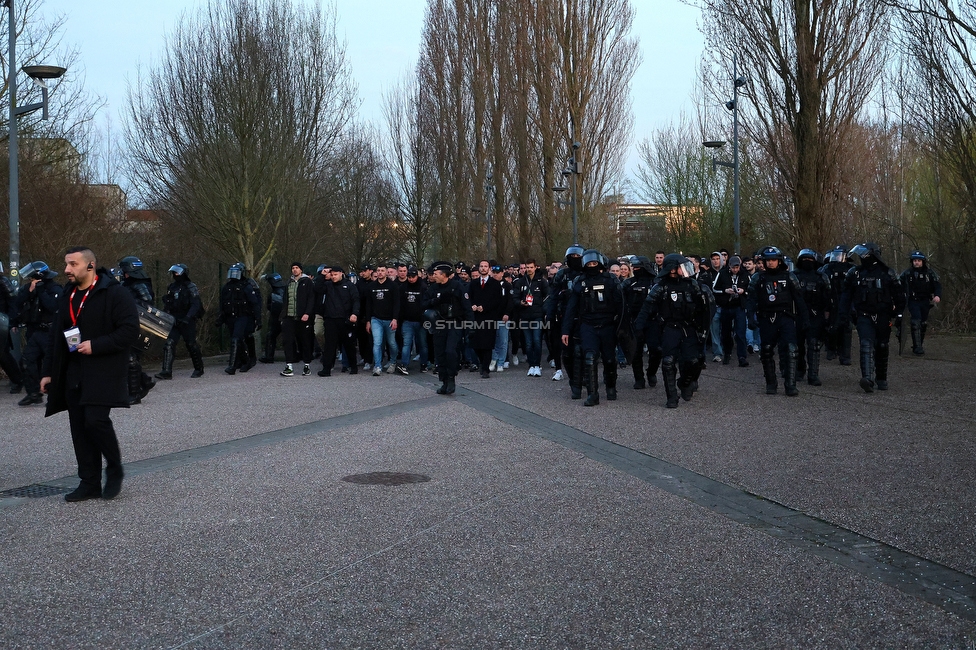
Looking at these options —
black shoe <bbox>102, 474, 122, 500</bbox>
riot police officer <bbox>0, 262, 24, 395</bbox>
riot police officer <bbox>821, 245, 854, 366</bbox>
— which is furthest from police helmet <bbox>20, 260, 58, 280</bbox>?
riot police officer <bbox>821, 245, 854, 366</bbox>

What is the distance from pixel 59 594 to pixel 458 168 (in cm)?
3964

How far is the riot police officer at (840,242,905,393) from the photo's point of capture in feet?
45.7

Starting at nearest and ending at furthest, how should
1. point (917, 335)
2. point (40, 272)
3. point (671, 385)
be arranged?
point (671, 385)
point (40, 272)
point (917, 335)

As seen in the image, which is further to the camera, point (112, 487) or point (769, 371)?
point (769, 371)

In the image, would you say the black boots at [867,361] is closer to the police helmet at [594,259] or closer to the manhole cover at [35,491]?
the police helmet at [594,259]

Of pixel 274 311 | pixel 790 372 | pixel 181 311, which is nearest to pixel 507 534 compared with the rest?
pixel 790 372

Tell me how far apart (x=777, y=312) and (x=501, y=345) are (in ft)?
20.8

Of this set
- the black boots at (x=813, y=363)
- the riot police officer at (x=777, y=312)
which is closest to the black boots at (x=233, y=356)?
the riot police officer at (x=777, y=312)

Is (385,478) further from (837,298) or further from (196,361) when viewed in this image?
(196,361)

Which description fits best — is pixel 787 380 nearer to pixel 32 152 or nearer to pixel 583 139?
pixel 32 152

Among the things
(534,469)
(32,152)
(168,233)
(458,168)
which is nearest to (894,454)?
(534,469)

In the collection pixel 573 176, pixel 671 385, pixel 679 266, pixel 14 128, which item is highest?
pixel 573 176

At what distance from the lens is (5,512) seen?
7195 mm

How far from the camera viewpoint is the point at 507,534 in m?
6.41
